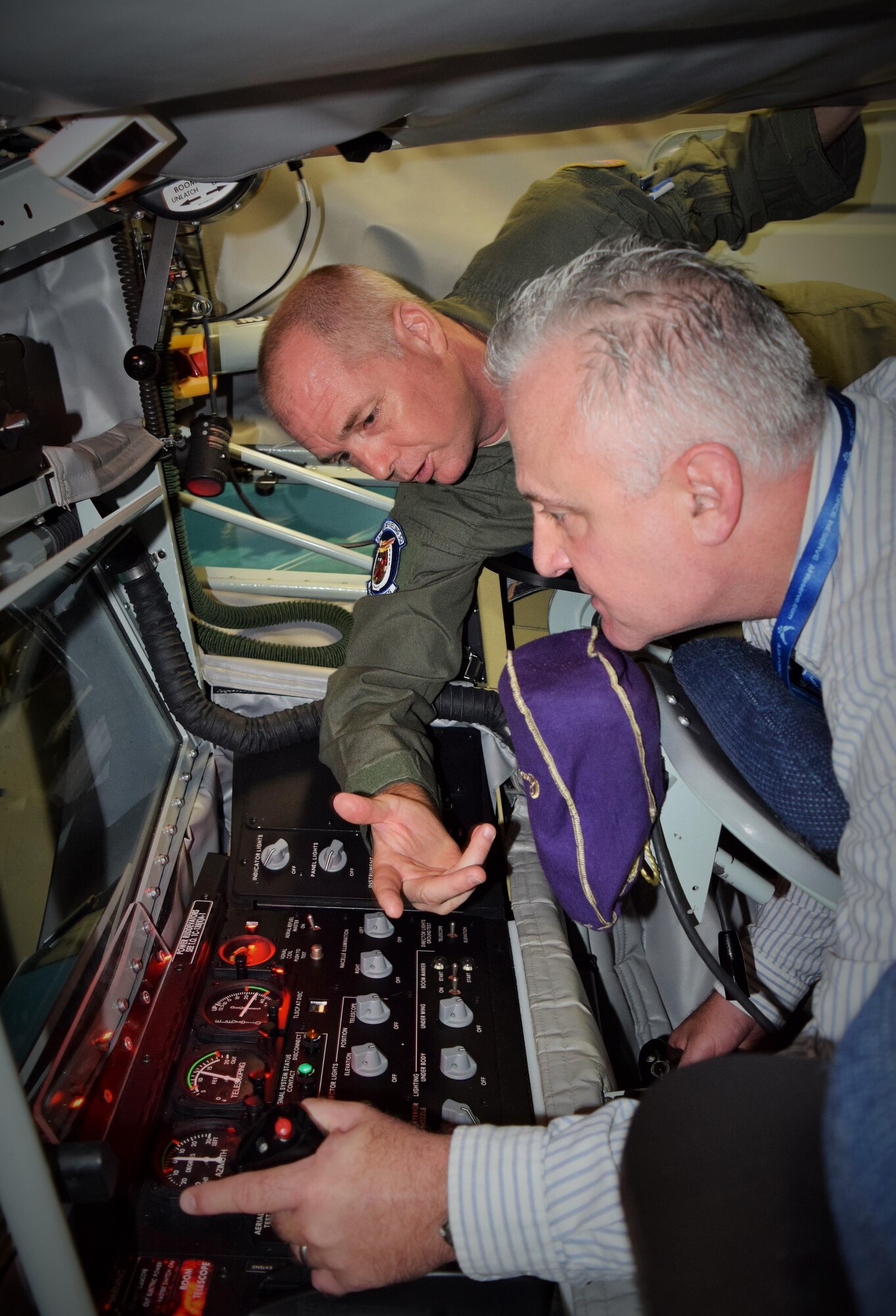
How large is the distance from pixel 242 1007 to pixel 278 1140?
29cm

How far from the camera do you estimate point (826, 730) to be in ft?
3.34

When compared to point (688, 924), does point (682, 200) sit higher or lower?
higher

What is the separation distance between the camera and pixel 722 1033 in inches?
51.7

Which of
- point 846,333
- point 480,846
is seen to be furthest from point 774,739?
point 846,333

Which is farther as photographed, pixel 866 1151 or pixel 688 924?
pixel 688 924

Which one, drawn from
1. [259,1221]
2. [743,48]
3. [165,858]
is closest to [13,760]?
[165,858]

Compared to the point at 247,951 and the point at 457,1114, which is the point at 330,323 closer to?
the point at 247,951

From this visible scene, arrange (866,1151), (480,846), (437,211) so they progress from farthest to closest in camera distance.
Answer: (437,211) → (480,846) → (866,1151)

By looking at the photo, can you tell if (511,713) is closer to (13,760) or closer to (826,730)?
(826,730)

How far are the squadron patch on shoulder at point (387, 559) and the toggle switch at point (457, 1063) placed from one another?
101cm

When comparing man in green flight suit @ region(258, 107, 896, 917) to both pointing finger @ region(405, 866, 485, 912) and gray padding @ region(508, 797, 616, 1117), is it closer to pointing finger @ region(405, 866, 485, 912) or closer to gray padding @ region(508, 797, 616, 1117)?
pointing finger @ region(405, 866, 485, 912)

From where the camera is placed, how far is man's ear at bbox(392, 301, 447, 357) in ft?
5.75

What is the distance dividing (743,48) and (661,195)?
0.97 m

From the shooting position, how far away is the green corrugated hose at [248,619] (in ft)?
5.87
